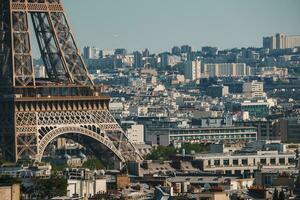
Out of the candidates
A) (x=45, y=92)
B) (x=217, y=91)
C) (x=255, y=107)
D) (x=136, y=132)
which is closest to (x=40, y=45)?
(x=45, y=92)

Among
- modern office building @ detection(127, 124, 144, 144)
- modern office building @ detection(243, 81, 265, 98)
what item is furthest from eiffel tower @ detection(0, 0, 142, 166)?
modern office building @ detection(243, 81, 265, 98)

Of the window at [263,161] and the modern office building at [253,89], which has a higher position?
the modern office building at [253,89]

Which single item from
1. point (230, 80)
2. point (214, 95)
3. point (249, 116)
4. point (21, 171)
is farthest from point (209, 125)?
point (230, 80)

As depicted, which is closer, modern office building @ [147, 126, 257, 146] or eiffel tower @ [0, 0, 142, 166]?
eiffel tower @ [0, 0, 142, 166]

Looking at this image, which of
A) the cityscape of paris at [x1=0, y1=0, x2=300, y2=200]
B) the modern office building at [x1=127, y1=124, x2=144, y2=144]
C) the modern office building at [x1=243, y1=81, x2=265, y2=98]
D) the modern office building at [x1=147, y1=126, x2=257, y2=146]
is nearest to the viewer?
the cityscape of paris at [x1=0, y1=0, x2=300, y2=200]

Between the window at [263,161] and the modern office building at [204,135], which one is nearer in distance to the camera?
the window at [263,161]

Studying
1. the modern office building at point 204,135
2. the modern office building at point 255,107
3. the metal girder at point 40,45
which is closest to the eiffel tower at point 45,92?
the metal girder at point 40,45

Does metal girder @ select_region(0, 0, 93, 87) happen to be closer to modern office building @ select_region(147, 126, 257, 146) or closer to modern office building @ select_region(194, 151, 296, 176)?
modern office building @ select_region(194, 151, 296, 176)

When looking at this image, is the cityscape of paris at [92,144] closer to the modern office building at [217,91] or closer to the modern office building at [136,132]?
the modern office building at [136,132]
